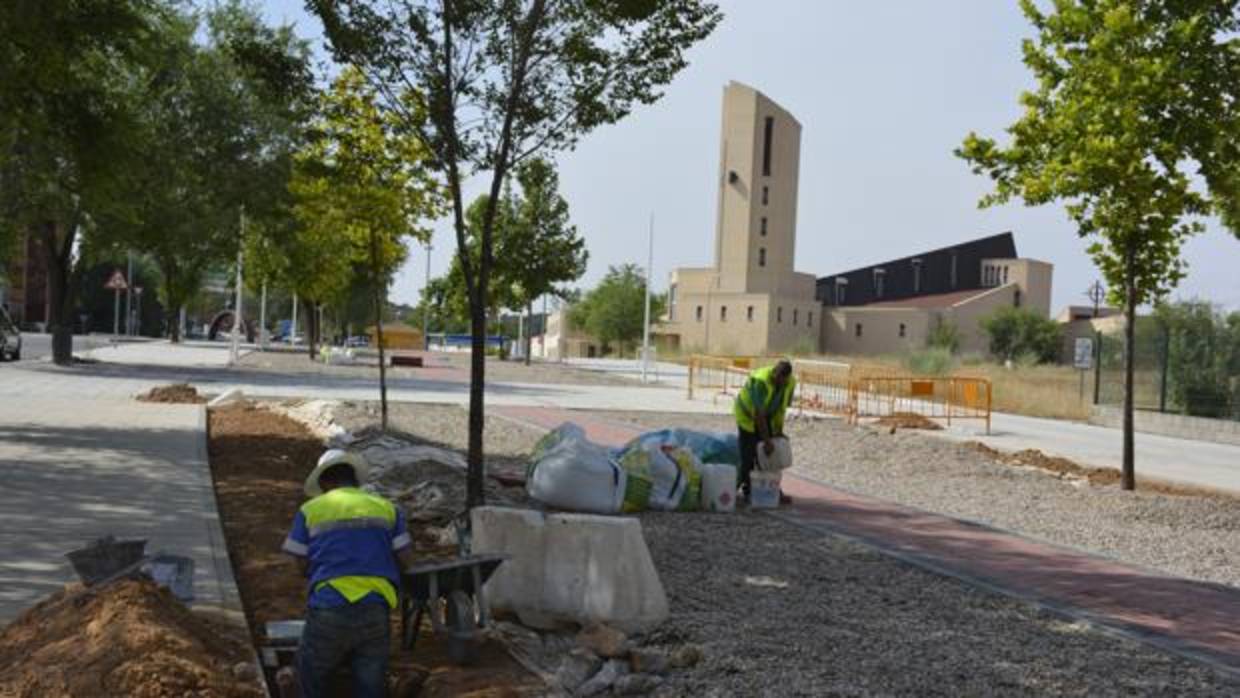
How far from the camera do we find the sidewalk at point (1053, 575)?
7.27m

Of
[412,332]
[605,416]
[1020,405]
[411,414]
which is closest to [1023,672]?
[411,414]

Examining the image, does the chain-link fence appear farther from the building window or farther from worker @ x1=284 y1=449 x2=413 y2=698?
the building window

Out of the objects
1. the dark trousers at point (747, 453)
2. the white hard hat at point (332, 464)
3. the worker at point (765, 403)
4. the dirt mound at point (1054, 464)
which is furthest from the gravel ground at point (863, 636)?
the dirt mound at point (1054, 464)

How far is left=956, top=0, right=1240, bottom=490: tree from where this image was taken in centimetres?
1286

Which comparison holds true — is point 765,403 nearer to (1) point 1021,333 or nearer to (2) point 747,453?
(2) point 747,453

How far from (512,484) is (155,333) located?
90.6 meters

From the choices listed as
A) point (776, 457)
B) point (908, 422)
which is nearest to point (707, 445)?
point (776, 457)

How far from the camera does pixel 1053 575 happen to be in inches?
352

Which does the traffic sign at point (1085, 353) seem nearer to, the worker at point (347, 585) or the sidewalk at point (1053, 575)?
the sidewalk at point (1053, 575)

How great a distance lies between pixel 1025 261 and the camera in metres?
107

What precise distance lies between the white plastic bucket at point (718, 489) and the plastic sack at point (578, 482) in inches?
49.5

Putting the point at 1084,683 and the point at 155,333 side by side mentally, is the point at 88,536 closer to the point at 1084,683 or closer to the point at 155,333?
the point at 1084,683

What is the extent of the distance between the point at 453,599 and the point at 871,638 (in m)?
2.33

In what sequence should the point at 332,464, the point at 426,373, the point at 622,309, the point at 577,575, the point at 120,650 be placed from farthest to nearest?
1. the point at 622,309
2. the point at 426,373
3. the point at 577,575
4. the point at 332,464
5. the point at 120,650
